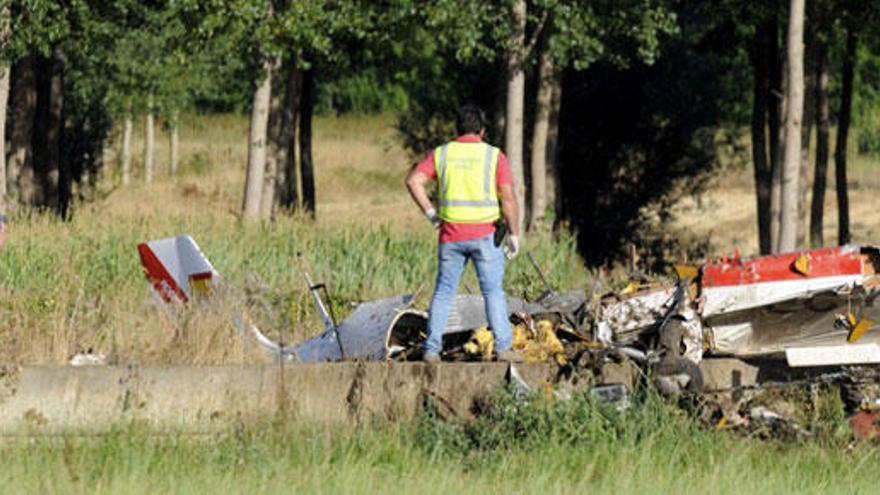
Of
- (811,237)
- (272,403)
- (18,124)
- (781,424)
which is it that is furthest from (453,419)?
(811,237)

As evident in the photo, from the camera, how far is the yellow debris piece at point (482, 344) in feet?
52.5

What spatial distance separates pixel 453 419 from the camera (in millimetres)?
14539

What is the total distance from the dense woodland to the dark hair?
13590 mm

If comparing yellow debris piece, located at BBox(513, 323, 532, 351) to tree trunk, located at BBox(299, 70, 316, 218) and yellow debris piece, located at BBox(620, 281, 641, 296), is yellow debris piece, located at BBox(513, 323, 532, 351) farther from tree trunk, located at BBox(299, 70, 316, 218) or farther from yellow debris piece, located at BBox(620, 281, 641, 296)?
tree trunk, located at BBox(299, 70, 316, 218)

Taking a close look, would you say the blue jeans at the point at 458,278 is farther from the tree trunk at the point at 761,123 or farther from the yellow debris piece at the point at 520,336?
the tree trunk at the point at 761,123

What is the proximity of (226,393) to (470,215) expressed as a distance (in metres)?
→ 2.60

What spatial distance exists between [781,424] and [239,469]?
379 cm

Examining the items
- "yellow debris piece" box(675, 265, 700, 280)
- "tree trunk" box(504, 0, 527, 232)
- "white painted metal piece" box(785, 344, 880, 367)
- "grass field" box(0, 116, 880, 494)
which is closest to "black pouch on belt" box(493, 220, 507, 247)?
"yellow debris piece" box(675, 265, 700, 280)

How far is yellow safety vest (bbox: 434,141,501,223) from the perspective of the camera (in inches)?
637

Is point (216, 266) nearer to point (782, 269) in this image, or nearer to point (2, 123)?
point (782, 269)

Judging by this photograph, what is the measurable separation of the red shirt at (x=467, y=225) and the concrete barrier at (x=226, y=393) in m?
1.46

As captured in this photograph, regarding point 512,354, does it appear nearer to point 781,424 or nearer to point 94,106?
point 781,424

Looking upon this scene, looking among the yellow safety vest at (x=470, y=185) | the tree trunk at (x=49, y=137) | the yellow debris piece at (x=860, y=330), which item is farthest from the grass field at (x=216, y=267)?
the tree trunk at (x=49, y=137)

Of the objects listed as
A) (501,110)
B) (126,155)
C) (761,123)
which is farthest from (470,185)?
(126,155)
